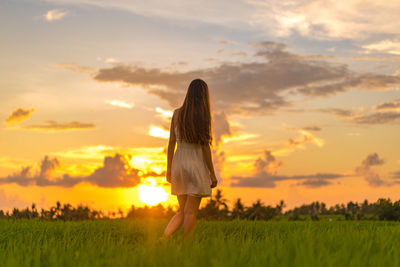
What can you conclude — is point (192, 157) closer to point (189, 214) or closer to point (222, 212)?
point (189, 214)

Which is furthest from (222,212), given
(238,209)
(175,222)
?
(175,222)

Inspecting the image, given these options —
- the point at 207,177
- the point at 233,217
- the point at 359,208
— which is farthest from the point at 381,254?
the point at 359,208

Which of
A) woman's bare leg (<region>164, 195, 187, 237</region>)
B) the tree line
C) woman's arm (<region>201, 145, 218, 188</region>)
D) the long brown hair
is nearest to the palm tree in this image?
the tree line

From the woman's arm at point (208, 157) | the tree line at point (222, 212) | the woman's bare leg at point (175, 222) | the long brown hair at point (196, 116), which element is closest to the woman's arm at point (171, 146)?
the long brown hair at point (196, 116)

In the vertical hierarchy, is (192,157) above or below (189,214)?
above

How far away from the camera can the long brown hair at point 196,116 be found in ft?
26.0

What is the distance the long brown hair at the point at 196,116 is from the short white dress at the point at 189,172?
0.58 feet

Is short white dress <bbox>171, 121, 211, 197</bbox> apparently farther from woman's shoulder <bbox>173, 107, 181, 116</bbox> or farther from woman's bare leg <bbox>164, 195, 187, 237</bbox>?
woman's shoulder <bbox>173, 107, 181, 116</bbox>

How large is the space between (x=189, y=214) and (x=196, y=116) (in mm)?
1755

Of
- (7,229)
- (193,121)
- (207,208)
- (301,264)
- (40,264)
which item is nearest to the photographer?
(301,264)

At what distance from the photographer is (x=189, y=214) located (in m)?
8.03

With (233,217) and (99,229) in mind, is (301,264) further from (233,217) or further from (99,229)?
(233,217)

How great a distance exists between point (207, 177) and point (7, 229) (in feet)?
17.8

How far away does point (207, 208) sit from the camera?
47.9 feet
